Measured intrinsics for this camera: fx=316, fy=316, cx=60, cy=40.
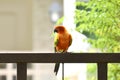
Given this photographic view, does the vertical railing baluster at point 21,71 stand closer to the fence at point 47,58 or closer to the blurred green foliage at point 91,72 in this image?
the fence at point 47,58

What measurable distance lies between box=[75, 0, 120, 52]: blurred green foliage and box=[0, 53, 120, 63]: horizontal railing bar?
1118 mm

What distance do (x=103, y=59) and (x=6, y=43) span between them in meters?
3.05

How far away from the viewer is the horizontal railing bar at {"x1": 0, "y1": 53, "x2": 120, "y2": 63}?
1.24 m

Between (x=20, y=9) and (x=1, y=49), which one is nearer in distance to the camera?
(x=20, y=9)

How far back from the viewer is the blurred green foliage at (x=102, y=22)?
2391 millimetres

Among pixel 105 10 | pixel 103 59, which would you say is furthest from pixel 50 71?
pixel 103 59

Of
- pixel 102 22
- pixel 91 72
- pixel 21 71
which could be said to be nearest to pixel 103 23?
pixel 102 22

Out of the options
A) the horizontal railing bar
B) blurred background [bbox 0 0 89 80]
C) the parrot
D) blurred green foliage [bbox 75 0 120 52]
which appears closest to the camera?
the horizontal railing bar

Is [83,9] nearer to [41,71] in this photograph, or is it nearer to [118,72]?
[118,72]

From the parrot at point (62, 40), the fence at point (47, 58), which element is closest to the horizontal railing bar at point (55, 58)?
the fence at point (47, 58)

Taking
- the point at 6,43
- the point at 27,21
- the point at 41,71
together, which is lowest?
the point at 41,71

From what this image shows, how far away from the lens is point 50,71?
420cm

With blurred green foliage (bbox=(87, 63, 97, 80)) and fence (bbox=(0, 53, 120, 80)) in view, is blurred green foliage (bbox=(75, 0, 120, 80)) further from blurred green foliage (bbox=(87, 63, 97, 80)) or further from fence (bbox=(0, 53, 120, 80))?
fence (bbox=(0, 53, 120, 80))

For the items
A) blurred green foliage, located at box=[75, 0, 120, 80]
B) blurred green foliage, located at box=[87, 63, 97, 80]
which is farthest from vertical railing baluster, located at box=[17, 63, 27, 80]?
blurred green foliage, located at box=[87, 63, 97, 80]
